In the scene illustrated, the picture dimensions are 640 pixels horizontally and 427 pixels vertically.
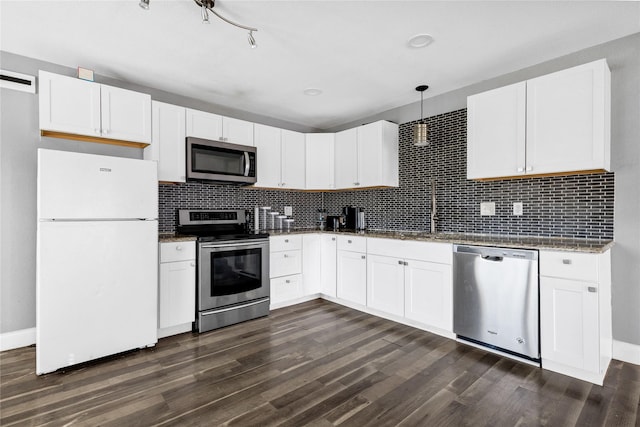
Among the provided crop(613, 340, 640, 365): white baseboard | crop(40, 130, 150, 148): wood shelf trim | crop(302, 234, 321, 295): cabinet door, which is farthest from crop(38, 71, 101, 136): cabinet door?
crop(613, 340, 640, 365): white baseboard

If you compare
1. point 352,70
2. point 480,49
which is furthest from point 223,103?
point 480,49

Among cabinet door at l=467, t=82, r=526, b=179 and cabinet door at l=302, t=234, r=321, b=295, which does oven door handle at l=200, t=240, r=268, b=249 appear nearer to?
cabinet door at l=302, t=234, r=321, b=295

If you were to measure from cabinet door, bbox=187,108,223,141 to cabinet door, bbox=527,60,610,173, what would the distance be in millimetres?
2994

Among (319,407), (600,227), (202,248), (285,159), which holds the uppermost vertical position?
(285,159)

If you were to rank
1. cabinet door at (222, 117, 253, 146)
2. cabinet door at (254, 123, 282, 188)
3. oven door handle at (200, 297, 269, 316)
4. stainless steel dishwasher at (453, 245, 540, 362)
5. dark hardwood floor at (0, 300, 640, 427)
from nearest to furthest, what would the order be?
dark hardwood floor at (0, 300, 640, 427) < stainless steel dishwasher at (453, 245, 540, 362) < oven door handle at (200, 297, 269, 316) < cabinet door at (222, 117, 253, 146) < cabinet door at (254, 123, 282, 188)

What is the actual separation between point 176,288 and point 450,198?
294 cm

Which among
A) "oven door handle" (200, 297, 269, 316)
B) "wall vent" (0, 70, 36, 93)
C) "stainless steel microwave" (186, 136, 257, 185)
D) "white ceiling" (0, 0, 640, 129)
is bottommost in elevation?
"oven door handle" (200, 297, 269, 316)

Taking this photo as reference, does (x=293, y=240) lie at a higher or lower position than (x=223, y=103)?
lower

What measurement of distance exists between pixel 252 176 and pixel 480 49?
2526 mm

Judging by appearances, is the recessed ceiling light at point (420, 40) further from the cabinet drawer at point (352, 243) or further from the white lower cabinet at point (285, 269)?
the white lower cabinet at point (285, 269)

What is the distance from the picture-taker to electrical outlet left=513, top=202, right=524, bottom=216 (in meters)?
2.89

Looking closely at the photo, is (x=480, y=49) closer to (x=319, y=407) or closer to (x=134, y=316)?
(x=319, y=407)

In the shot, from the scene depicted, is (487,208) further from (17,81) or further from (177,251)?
(17,81)

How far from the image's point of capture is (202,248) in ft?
9.96
